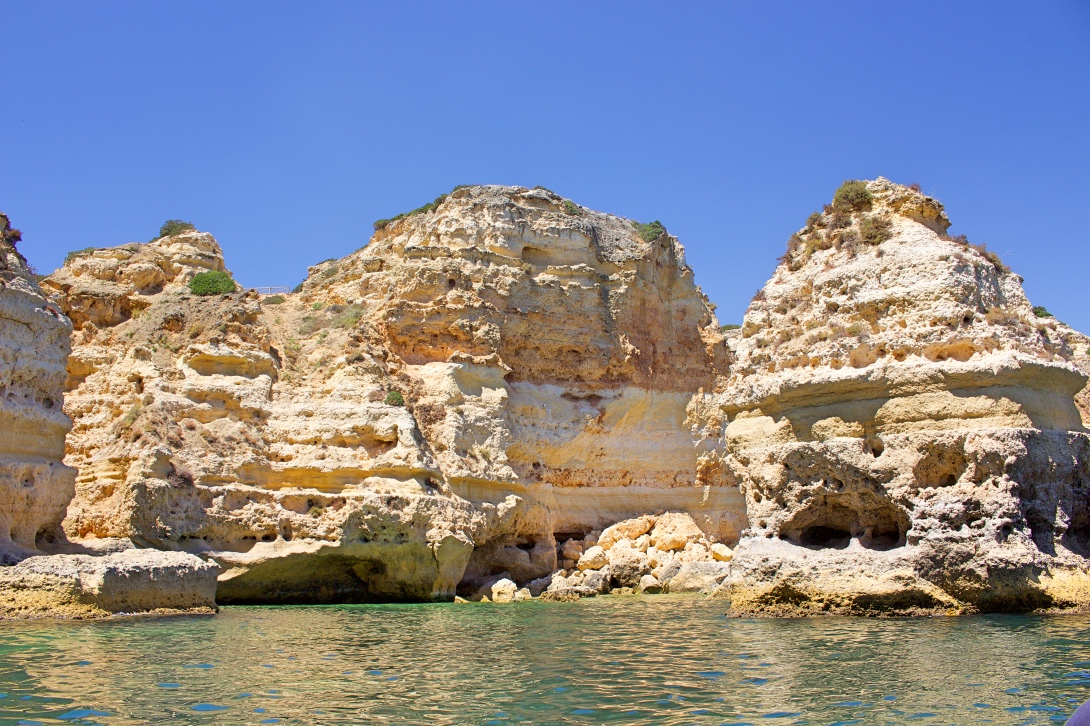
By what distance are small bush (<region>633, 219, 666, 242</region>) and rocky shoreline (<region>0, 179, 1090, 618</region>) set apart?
53 centimetres

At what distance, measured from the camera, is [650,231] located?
120 ft

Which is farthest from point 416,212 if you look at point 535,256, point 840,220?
point 840,220

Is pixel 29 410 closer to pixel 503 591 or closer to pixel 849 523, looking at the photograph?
pixel 503 591

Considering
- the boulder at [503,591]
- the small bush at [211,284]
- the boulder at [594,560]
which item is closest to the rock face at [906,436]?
the boulder at [503,591]

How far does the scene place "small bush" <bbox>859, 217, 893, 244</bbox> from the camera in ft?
52.2

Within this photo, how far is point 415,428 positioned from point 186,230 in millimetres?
11168

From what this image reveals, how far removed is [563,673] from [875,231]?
9.59m

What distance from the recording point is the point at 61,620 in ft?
50.5

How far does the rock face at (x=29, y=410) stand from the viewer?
17.4 metres

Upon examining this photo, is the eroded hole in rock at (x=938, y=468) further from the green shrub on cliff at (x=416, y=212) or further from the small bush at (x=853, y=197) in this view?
the green shrub on cliff at (x=416, y=212)

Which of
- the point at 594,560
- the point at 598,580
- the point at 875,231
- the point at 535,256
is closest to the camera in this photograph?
the point at 875,231

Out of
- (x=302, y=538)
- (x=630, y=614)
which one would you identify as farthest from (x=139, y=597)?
(x=630, y=614)

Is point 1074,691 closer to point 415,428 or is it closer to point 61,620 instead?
point 61,620

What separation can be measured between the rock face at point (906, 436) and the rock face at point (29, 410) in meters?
12.9
